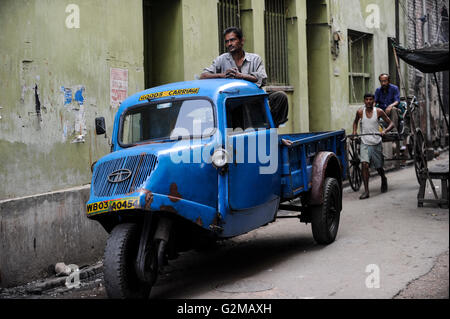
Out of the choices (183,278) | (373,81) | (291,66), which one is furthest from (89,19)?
(373,81)

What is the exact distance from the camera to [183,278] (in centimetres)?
711

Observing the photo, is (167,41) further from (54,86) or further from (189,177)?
(189,177)

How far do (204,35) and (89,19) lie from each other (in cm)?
308

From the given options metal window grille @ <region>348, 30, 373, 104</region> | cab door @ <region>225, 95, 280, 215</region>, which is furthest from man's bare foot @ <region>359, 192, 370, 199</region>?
metal window grille @ <region>348, 30, 373, 104</region>

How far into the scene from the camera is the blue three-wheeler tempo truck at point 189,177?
559 centimetres

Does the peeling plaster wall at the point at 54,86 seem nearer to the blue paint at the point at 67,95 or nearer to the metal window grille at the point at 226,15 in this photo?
the blue paint at the point at 67,95

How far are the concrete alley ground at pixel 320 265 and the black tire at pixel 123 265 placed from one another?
71cm

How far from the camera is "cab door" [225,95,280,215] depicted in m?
6.44

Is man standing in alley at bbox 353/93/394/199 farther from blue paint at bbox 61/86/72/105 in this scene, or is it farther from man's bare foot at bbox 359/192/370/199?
blue paint at bbox 61/86/72/105

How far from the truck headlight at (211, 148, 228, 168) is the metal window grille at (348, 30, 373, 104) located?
41.6 feet

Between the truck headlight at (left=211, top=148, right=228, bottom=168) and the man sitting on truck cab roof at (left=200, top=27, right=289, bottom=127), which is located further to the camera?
the man sitting on truck cab roof at (left=200, top=27, right=289, bottom=127)

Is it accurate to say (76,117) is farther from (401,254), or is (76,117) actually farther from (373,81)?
(373,81)

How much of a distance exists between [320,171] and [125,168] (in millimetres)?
3058

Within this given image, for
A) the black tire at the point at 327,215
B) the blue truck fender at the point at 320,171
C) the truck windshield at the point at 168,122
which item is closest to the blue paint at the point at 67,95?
the truck windshield at the point at 168,122
